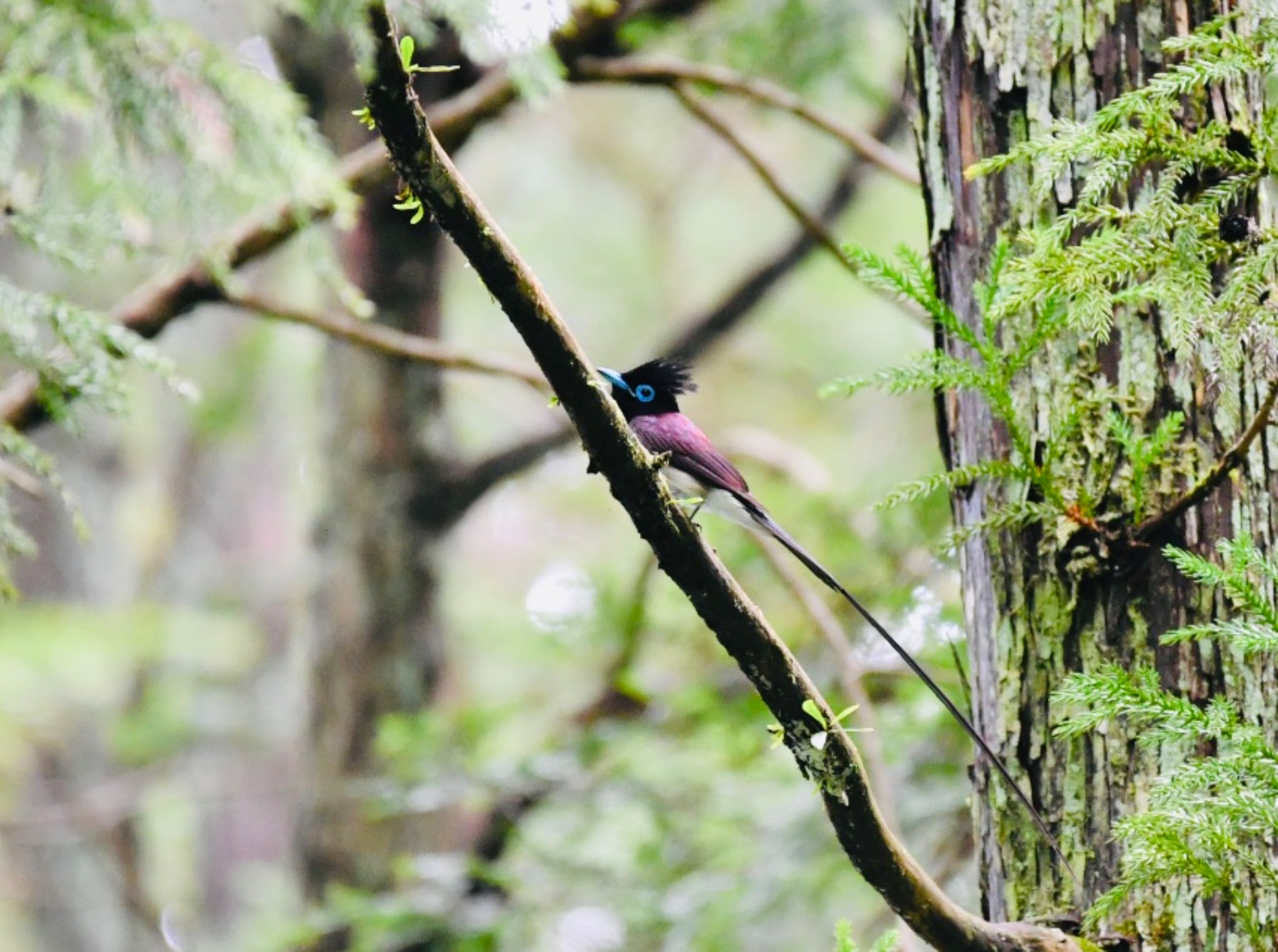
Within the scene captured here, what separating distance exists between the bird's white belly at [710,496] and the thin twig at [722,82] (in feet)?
5.00

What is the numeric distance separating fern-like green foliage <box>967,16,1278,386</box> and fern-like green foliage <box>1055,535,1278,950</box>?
345 millimetres

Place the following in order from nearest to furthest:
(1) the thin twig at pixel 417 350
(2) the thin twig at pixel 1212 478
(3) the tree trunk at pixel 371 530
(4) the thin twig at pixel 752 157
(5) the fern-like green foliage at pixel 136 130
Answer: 1. (2) the thin twig at pixel 1212 478
2. (5) the fern-like green foliage at pixel 136 130
3. (1) the thin twig at pixel 417 350
4. (4) the thin twig at pixel 752 157
5. (3) the tree trunk at pixel 371 530

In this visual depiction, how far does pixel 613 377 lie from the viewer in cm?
312

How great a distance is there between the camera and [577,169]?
13.7 m

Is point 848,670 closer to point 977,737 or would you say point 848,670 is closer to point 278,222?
point 977,737

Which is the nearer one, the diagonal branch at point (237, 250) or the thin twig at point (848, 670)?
the diagonal branch at point (237, 250)

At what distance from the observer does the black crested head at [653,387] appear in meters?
3.39

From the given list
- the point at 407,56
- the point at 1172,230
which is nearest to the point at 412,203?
the point at 407,56

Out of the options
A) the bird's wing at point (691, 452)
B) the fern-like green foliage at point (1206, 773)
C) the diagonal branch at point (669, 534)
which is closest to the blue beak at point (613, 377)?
the bird's wing at point (691, 452)

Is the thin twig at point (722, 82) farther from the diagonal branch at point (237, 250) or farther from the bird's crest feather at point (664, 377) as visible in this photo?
the bird's crest feather at point (664, 377)

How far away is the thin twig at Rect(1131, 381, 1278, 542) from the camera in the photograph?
6.57 feet

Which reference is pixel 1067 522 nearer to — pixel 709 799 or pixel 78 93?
pixel 78 93

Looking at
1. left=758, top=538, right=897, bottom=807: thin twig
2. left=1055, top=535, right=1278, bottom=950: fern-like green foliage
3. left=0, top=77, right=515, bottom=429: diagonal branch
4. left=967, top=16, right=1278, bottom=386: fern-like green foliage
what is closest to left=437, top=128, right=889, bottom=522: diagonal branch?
left=758, top=538, right=897, bottom=807: thin twig

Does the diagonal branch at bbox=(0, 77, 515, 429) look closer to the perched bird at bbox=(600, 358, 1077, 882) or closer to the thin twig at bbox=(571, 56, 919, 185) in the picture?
the thin twig at bbox=(571, 56, 919, 185)
